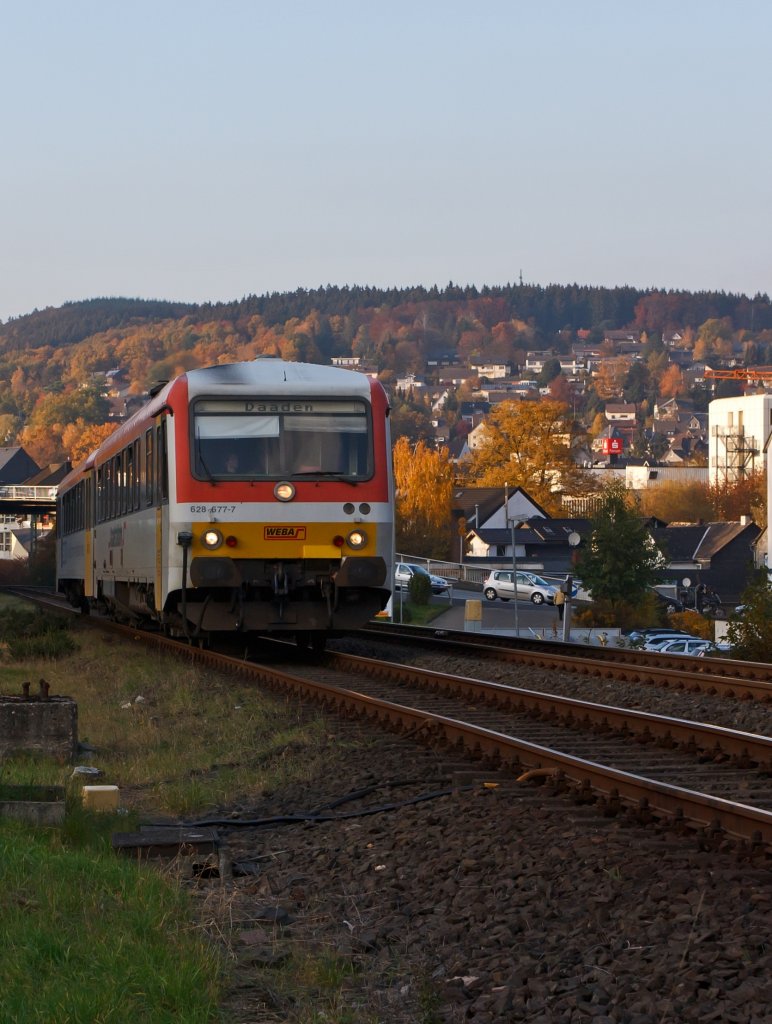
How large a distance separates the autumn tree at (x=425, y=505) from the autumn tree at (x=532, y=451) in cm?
744

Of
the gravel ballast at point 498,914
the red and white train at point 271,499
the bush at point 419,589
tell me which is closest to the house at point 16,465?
the bush at point 419,589

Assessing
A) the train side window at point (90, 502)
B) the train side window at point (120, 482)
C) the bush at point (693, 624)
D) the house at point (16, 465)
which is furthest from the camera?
the house at point (16, 465)

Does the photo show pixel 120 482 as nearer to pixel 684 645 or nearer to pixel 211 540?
pixel 211 540

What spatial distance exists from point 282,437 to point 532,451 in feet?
269

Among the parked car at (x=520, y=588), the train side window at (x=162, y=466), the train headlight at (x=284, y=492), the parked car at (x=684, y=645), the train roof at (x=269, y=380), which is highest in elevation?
the train roof at (x=269, y=380)

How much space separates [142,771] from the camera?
36.2 feet

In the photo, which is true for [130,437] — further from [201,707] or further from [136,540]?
[201,707]

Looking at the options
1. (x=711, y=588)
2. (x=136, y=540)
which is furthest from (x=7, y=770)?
(x=711, y=588)

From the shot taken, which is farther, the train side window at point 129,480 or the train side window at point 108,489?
the train side window at point 108,489

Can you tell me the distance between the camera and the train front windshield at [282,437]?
17.1 m

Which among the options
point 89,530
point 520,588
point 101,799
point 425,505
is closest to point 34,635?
point 89,530

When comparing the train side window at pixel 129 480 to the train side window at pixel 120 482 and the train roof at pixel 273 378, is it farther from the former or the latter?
the train roof at pixel 273 378

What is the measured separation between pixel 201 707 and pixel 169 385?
4683mm

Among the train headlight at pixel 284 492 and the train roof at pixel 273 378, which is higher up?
the train roof at pixel 273 378
